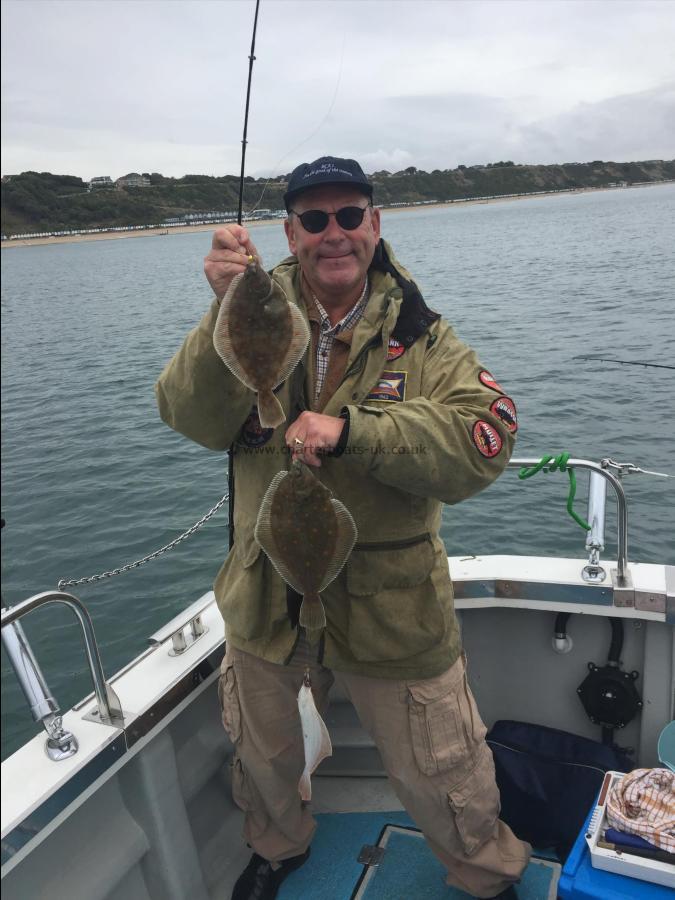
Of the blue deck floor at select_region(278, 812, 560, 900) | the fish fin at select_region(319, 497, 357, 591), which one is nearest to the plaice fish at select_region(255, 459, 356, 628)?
the fish fin at select_region(319, 497, 357, 591)

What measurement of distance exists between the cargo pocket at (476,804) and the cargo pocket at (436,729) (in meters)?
0.06

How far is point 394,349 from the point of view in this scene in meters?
2.67

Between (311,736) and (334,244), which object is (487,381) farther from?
(311,736)

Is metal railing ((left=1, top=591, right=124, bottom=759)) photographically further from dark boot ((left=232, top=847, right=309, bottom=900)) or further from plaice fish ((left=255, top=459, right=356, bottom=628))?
dark boot ((left=232, top=847, right=309, bottom=900))

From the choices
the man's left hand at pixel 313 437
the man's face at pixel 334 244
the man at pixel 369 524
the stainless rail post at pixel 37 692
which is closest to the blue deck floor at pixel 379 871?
the man at pixel 369 524

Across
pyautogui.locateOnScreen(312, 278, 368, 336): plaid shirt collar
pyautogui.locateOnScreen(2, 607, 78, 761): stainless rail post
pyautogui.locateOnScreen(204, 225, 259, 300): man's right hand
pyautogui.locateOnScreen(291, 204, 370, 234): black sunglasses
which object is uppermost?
pyautogui.locateOnScreen(291, 204, 370, 234): black sunglasses

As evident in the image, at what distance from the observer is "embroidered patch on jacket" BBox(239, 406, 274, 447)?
2719 mm

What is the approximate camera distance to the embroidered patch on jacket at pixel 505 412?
2512 millimetres

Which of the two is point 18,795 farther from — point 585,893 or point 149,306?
point 149,306

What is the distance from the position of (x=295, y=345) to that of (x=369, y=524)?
0.74m

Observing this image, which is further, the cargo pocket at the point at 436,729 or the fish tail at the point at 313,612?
the cargo pocket at the point at 436,729

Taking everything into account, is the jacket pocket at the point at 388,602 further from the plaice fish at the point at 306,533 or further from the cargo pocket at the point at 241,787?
the cargo pocket at the point at 241,787

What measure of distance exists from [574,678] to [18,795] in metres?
2.64

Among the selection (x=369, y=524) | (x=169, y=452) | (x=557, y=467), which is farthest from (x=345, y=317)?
(x=169, y=452)
